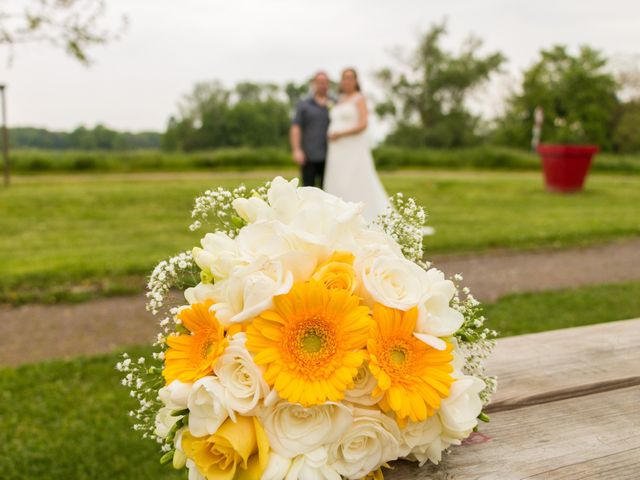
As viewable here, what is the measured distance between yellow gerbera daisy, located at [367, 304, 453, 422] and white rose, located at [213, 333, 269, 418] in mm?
216

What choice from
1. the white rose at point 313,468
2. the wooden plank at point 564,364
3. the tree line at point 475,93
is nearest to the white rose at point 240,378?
the white rose at point 313,468

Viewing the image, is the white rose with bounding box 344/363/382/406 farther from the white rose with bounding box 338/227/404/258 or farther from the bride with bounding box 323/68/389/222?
the bride with bounding box 323/68/389/222

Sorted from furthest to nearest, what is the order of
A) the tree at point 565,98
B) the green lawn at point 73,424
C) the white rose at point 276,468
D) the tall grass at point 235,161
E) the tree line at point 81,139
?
the tree at point 565,98 < the tall grass at point 235,161 < the tree line at point 81,139 < the green lawn at point 73,424 < the white rose at point 276,468

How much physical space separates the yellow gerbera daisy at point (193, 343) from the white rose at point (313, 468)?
0.25 metres

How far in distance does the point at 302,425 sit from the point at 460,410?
0.32 m

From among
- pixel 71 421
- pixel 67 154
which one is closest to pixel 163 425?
pixel 71 421

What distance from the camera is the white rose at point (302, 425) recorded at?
47.6 inches

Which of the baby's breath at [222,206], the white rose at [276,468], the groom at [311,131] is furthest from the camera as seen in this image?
the groom at [311,131]

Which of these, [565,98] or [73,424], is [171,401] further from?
[565,98]

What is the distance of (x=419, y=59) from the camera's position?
43625mm

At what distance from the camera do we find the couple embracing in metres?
9.40

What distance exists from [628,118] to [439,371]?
51350mm

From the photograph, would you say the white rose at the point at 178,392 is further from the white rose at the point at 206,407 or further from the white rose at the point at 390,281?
the white rose at the point at 390,281

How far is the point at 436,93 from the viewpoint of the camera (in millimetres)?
44438
